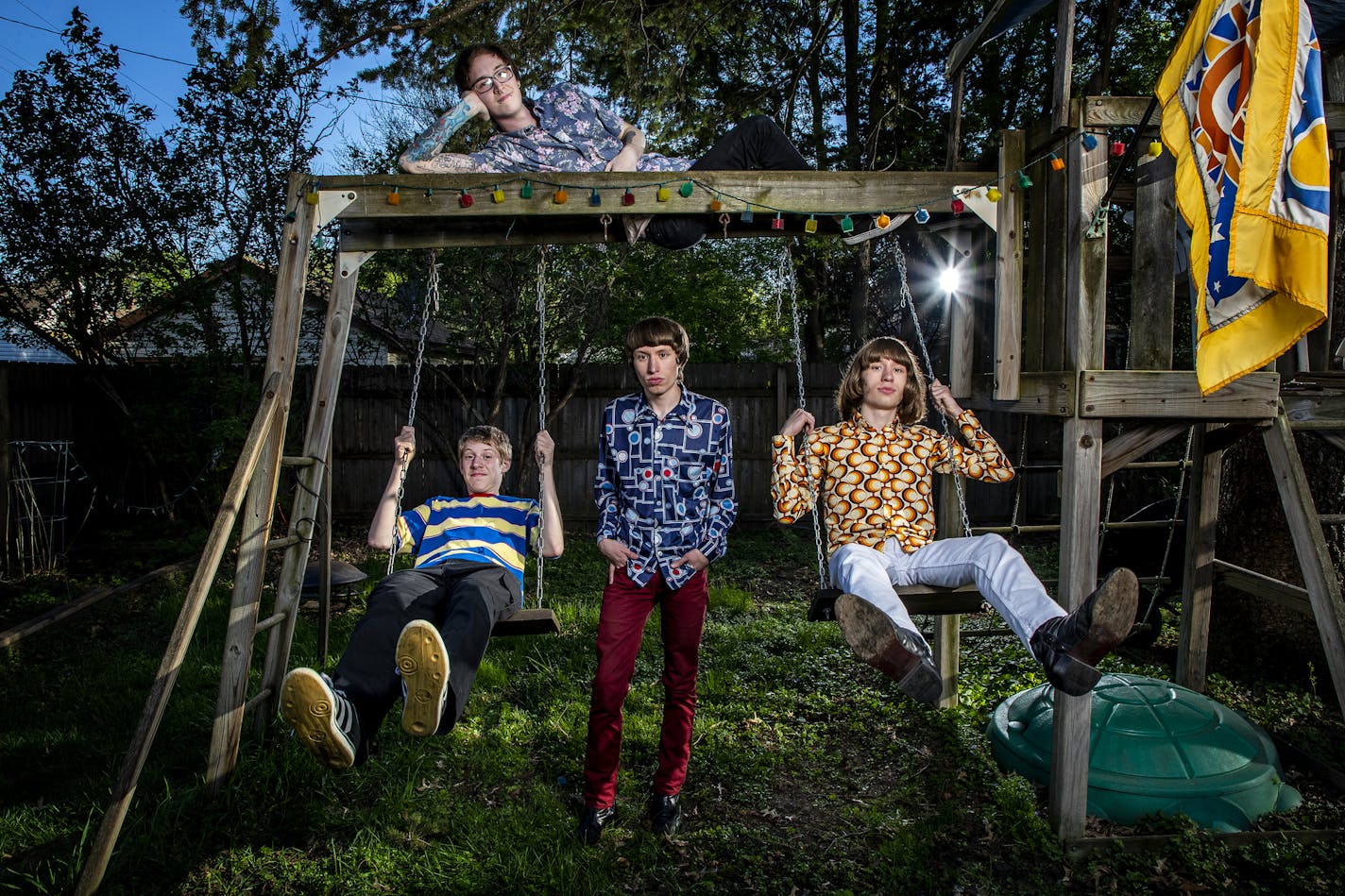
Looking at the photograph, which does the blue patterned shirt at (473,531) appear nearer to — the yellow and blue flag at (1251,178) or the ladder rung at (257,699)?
the ladder rung at (257,699)

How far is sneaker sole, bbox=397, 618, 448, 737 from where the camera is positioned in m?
2.68

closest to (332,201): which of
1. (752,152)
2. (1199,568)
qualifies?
(752,152)

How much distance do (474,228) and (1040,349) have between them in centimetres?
258

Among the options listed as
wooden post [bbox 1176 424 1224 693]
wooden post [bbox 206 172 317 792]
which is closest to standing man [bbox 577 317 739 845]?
wooden post [bbox 206 172 317 792]

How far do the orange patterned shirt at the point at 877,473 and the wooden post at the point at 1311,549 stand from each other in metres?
1.10

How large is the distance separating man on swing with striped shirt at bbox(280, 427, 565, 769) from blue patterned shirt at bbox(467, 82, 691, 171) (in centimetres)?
128

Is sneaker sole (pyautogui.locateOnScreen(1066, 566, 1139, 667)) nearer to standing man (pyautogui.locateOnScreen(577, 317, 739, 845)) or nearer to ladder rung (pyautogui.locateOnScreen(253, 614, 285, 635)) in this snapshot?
standing man (pyautogui.locateOnScreen(577, 317, 739, 845))

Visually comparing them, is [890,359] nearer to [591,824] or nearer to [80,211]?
[591,824]

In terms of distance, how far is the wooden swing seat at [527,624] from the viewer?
10.9 ft

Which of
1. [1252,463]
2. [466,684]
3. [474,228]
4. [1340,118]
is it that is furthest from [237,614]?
[1252,463]

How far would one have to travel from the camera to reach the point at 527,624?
3.34 metres

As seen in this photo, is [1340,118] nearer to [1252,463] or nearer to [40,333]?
[1252,463]

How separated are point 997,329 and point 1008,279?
0.68 feet

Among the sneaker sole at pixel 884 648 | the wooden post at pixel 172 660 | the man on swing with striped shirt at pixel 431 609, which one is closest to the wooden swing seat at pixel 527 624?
the man on swing with striped shirt at pixel 431 609
